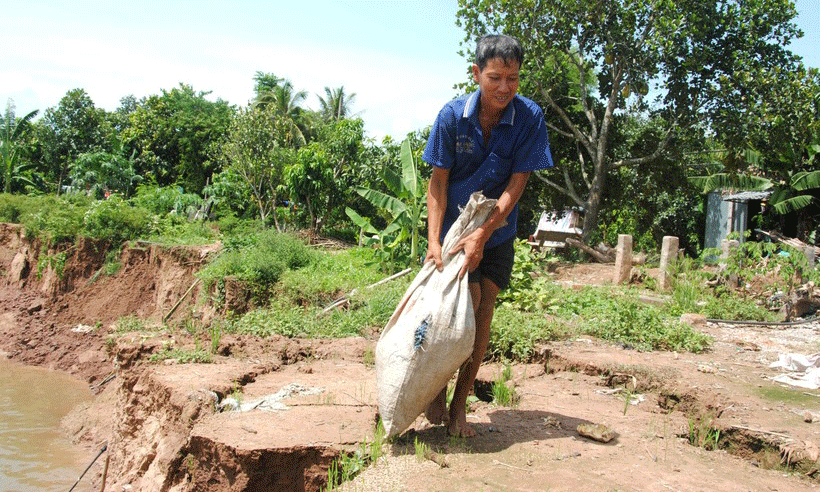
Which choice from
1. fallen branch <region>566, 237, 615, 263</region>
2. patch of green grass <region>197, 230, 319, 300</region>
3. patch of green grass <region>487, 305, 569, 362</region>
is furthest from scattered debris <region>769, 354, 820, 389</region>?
fallen branch <region>566, 237, 615, 263</region>

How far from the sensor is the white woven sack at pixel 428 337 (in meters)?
3.11

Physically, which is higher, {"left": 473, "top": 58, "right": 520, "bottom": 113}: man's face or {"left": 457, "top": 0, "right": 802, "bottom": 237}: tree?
{"left": 457, "top": 0, "right": 802, "bottom": 237}: tree

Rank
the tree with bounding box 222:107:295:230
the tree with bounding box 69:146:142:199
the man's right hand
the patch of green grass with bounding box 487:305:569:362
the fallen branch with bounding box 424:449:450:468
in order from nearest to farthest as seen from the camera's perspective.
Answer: the fallen branch with bounding box 424:449:450:468 → the man's right hand → the patch of green grass with bounding box 487:305:569:362 → the tree with bounding box 222:107:295:230 → the tree with bounding box 69:146:142:199

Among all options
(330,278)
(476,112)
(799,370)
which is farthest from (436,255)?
(330,278)

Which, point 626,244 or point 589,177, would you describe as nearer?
point 626,244

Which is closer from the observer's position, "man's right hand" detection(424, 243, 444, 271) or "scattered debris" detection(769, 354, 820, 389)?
"man's right hand" detection(424, 243, 444, 271)

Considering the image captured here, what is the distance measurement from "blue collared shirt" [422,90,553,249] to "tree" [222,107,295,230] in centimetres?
1335

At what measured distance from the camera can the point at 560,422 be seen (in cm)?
379

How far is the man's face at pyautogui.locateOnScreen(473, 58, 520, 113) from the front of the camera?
3.18 m

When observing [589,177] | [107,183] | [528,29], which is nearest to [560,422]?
[528,29]

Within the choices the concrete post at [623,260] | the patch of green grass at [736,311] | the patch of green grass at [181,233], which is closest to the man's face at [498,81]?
the patch of green grass at [736,311]

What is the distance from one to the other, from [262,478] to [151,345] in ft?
10.5

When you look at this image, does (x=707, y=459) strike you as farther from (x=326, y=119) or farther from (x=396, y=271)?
(x=326, y=119)

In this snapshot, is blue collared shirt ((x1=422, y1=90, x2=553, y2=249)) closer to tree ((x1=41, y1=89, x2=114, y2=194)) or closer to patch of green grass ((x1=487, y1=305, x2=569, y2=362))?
patch of green grass ((x1=487, y1=305, x2=569, y2=362))
